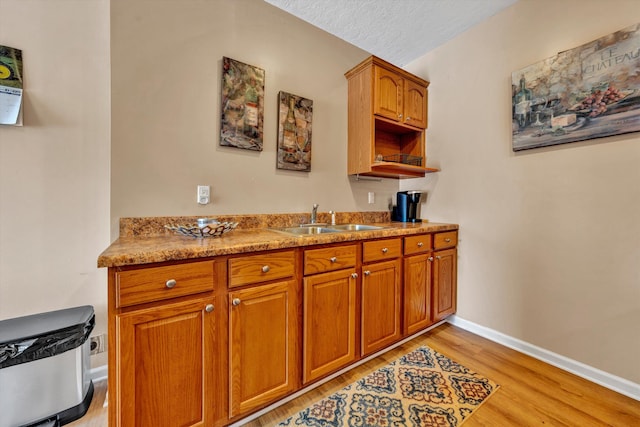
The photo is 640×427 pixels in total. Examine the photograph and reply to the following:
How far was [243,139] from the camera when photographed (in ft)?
5.71

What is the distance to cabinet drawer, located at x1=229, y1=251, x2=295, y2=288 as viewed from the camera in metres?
1.14

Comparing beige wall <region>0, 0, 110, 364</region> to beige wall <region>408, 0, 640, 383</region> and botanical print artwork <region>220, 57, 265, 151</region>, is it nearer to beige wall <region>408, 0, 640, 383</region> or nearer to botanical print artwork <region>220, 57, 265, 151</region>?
botanical print artwork <region>220, 57, 265, 151</region>

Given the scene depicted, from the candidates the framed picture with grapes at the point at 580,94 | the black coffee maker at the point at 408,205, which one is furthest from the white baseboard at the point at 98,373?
the framed picture with grapes at the point at 580,94

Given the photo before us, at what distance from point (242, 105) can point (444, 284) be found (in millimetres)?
2233

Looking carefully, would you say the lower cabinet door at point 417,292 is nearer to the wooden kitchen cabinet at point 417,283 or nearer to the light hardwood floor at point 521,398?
the wooden kitchen cabinet at point 417,283

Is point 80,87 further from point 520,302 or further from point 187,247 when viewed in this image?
point 520,302

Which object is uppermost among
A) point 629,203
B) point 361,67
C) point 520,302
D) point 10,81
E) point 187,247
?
point 361,67

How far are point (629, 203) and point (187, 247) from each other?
2469 millimetres

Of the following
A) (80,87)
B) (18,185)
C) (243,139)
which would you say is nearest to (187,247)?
(243,139)

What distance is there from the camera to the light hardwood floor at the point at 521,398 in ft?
4.20

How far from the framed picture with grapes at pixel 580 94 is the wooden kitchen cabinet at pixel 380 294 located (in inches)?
51.8

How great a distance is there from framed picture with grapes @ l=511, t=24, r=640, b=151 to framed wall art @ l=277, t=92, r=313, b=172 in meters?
1.64

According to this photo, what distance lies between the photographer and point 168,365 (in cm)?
100

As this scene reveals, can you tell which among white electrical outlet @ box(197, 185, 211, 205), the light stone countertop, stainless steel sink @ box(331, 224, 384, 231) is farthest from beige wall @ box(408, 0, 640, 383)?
white electrical outlet @ box(197, 185, 211, 205)
